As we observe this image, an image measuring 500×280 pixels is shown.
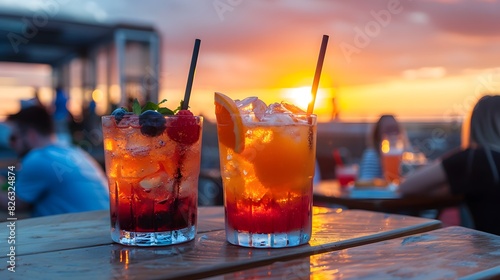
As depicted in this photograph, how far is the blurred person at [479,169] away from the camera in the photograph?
235 centimetres

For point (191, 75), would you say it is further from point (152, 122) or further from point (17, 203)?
point (17, 203)

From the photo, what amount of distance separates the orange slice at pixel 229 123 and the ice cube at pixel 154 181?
0.48 feet

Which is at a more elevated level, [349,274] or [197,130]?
[197,130]

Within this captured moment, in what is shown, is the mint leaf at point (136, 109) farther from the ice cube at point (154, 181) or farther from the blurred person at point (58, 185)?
the blurred person at point (58, 185)

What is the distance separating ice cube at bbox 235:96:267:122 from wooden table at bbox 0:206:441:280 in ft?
0.86

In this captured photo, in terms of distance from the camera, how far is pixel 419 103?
4797 millimetres

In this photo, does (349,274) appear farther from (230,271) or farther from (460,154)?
(460,154)

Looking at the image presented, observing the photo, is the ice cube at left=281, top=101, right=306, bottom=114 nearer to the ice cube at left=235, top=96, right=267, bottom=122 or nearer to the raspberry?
the ice cube at left=235, top=96, right=267, bottom=122

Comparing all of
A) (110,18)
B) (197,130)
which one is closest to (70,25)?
(110,18)

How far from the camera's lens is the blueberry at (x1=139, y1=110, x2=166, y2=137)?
103 cm

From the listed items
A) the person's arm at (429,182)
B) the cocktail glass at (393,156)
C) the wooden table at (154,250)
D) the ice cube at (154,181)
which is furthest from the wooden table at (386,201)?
the ice cube at (154,181)

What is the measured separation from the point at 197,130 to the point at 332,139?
7039mm

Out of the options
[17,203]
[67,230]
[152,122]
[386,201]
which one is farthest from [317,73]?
[17,203]

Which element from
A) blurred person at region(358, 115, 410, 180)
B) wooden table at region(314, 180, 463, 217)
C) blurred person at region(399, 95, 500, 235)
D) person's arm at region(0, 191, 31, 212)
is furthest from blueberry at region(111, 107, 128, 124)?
blurred person at region(358, 115, 410, 180)
